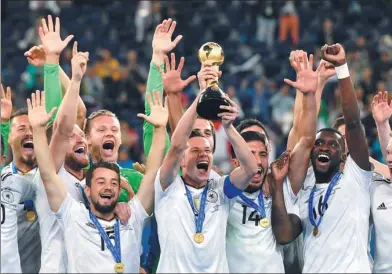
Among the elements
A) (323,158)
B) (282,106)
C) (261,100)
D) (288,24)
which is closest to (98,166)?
(323,158)

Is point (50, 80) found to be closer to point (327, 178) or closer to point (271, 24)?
point (327, 178)

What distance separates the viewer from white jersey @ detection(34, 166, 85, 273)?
25.9 feet

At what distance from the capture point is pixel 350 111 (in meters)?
7.80

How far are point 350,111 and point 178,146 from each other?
130cm

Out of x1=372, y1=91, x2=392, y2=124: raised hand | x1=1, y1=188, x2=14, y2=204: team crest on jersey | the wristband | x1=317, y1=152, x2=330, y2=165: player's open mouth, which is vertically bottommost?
Answer: x1=1, y1=188, x2=14, y2=204: team crest on jersey

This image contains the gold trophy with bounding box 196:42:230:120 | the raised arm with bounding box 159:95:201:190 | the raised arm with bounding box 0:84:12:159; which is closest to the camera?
the gold trophy with bounding box 196:42:230:120

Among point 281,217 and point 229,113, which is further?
point 281,217

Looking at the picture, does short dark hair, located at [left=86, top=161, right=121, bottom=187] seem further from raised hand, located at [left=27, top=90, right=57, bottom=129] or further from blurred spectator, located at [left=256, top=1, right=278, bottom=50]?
blurred spectator, located at [left=256, top=1, right=278, bottom=50]

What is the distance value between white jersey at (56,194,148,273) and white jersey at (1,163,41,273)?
0.43m

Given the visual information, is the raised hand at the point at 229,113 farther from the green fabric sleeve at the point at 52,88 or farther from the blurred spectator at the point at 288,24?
the blurred spectator at the point at 288,24

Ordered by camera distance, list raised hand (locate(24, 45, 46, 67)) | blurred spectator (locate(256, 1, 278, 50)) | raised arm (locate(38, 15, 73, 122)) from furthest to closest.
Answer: blurred spectator (locate(256, 1, 278, 50))
raised hand (locate(24, 45, 46, 67))
raised arm (locate(38, 15, 73, 122))

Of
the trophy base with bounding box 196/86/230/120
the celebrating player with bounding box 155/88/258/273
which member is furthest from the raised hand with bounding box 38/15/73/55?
the trophy base with bounding box 196/86/230/120

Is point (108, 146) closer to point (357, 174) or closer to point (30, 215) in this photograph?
point (30, 215)

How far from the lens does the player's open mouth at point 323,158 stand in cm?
789
